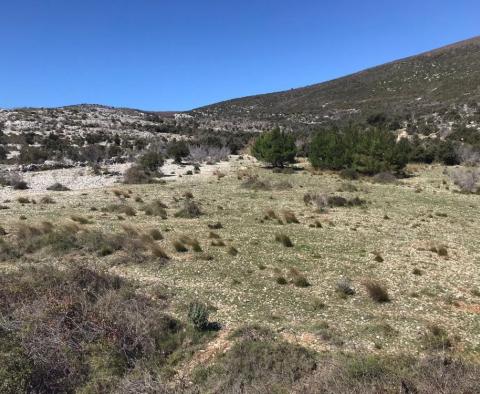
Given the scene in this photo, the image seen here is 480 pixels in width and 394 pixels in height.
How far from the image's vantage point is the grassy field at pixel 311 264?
10.8 m

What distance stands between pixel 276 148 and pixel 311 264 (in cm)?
3667

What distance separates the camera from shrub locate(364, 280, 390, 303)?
1281cm

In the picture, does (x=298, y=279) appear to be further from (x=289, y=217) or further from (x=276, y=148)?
(x=276, y=148)

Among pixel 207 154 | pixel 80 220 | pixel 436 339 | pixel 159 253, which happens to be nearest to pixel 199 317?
pixel 436 339

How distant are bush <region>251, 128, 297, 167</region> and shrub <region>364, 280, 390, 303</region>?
39.4 metres

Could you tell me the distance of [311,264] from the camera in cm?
1628

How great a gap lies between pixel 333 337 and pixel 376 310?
247 centimetres

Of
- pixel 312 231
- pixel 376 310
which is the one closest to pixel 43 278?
pixel 376 310

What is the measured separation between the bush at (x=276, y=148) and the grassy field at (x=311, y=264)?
2022cm

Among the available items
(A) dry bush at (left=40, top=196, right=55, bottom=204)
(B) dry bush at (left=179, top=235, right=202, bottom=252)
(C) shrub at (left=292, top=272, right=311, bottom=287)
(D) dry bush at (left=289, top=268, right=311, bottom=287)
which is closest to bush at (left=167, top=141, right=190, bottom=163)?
(A) dry bush at (left=40, top=196, right=55, bottom=204)

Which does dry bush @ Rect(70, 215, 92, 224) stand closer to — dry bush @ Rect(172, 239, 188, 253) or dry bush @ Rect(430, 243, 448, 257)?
dry bush @ Rect(172, 239, 188, 253)

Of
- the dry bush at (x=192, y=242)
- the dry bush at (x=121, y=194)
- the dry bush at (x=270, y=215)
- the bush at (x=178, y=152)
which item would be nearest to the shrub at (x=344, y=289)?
the dry bush at (x=192, y=242)

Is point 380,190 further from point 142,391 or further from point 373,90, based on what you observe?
point 373,90

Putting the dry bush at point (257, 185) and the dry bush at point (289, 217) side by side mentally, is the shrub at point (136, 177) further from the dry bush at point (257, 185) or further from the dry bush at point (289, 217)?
the dry bush at point (289, 217)
